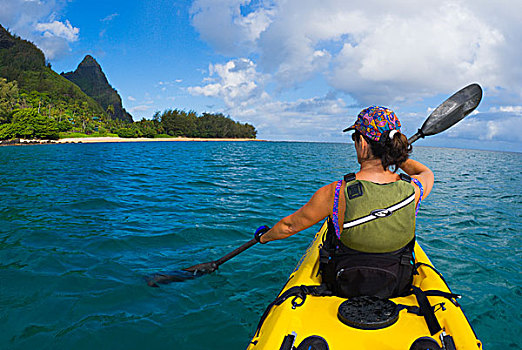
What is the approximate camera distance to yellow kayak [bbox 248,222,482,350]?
6.56 feet

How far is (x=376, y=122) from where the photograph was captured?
2.28 meters

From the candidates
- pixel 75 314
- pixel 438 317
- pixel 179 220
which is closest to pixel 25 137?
pixel 179 220

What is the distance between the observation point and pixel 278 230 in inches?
111

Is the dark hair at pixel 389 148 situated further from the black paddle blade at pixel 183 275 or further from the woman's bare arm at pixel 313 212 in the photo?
the black paddle blade at pixel 183 275

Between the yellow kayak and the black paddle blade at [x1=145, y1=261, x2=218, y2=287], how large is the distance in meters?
2.34

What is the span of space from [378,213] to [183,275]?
3.38 metres

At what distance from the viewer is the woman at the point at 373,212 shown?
2211 mm

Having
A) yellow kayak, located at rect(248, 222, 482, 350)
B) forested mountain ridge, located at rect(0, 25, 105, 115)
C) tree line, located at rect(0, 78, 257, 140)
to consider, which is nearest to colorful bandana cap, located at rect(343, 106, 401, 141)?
yellow kayak, located at rect(248, 222, 482, 350)

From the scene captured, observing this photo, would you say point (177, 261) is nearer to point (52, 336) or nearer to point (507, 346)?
point (52, 336)

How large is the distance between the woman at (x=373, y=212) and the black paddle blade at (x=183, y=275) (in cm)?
260

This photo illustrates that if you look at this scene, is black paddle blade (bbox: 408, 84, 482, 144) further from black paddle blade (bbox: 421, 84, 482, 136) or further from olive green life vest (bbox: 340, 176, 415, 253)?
olive green life vest (bbox: 340, 176, 415, 253)

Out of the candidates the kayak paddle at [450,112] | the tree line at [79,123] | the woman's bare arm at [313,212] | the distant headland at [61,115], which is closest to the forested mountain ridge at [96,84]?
the distant headland at [61,115]

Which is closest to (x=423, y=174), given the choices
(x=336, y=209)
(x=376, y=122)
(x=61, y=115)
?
(x=376, y=122)

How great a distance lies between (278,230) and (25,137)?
53.8 meters
